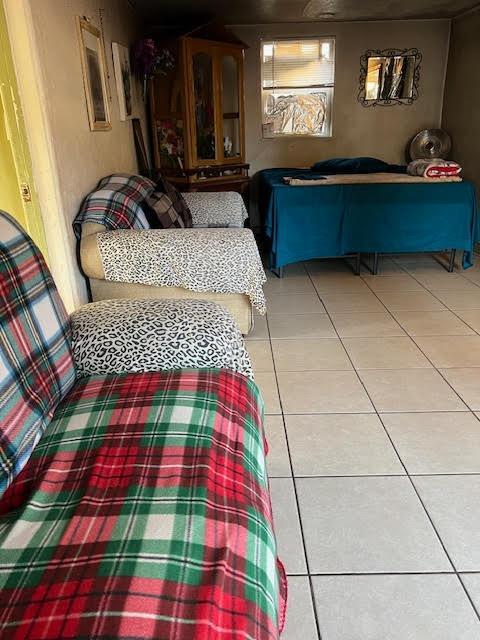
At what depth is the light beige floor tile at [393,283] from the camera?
11.2 feet

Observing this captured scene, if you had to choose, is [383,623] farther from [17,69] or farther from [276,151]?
[276,151]

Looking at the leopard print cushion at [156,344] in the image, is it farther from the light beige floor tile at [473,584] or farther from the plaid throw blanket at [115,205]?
the plaid throw blanket at [115,205]

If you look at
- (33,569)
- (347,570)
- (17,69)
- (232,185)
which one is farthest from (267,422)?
(232,185)

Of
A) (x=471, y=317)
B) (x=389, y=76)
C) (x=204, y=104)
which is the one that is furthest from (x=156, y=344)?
(x=389, y=76)

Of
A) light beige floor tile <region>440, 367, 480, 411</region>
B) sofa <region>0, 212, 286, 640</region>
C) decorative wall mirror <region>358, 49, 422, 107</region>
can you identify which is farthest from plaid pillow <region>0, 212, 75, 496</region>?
decorative wall mirror <region>358, 49, 422, 107</region>

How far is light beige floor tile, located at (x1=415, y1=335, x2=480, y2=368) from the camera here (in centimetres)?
233

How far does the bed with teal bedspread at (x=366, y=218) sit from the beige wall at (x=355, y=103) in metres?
1.88

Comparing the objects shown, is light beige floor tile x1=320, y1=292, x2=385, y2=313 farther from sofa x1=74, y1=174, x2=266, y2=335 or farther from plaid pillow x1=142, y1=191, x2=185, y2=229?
plaid pillow x1=142, y1=191, x2=185, y2=229

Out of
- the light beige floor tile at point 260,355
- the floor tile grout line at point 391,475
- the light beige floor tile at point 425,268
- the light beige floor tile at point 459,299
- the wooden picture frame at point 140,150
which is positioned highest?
the wooden picture frame at point 140,150

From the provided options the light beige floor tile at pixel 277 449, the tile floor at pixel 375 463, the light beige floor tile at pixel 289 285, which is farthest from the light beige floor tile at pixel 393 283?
the light beige floor tile at pixel 277 449

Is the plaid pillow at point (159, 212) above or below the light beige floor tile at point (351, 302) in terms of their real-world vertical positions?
above

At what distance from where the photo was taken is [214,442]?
1.02m

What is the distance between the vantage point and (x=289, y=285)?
3.57 metres

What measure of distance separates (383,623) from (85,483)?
0.76 m
